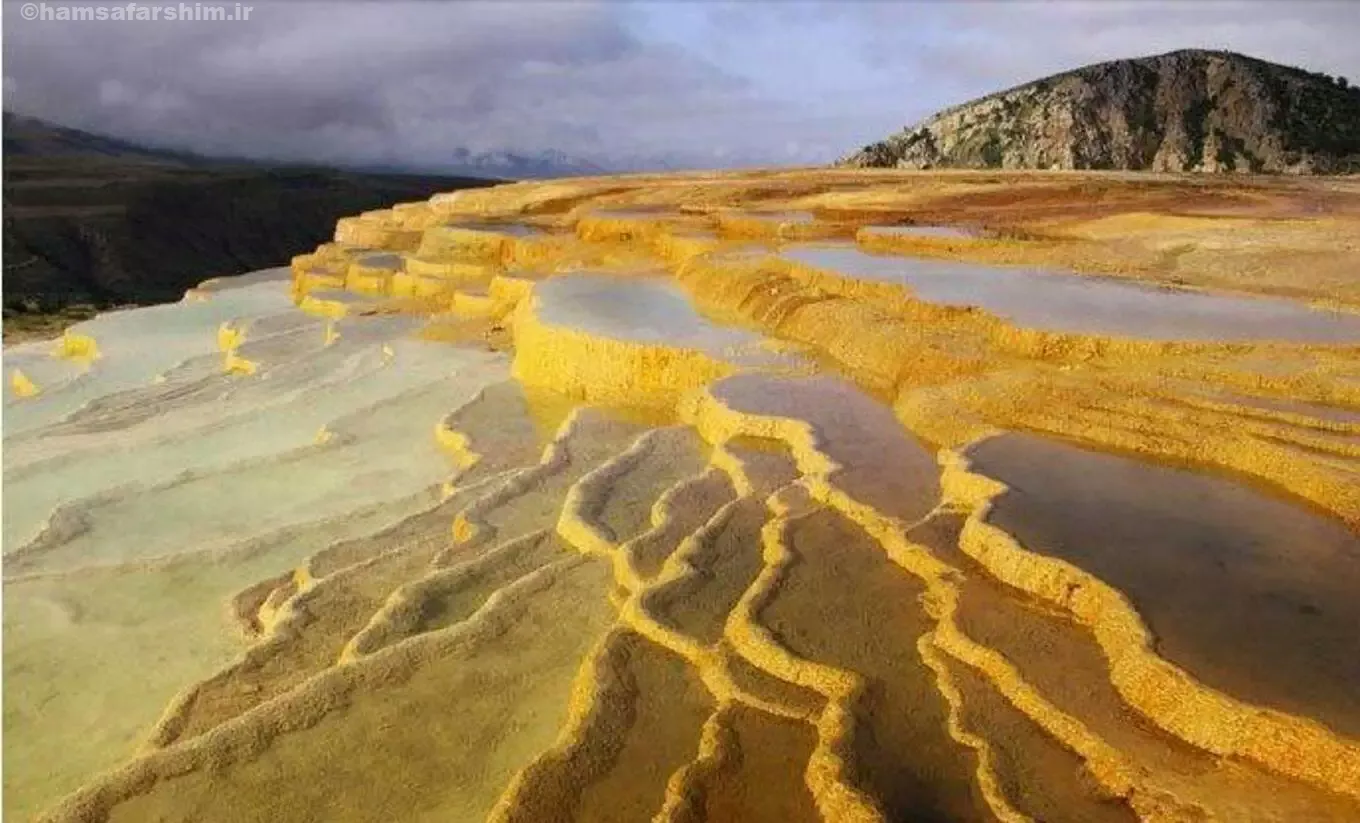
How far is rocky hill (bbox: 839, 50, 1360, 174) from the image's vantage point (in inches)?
1353

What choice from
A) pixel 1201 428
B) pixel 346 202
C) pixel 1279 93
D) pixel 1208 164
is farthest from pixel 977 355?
pixel 346 202

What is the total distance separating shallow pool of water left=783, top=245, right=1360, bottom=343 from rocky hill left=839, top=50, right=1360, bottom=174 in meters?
Answer: 26.2

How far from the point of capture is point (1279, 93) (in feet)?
117

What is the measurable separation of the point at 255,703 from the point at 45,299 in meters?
37.2

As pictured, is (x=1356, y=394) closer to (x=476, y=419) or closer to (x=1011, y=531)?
(x=1011, y=531)

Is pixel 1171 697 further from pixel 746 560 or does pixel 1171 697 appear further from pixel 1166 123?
pixel 1166 123

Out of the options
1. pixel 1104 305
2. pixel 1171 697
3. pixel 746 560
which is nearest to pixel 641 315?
pixel 1104 305

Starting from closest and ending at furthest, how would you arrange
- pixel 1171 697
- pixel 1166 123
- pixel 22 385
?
pixel 1171 697, pixel 22 385, pixel 1166 123

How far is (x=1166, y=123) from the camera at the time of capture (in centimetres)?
3606

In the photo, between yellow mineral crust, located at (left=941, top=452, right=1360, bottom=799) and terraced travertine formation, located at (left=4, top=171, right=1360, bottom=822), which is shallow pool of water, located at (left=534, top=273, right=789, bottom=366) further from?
yellow mineral crust, located at (left=941, top=452, right=1360, bottom=799)

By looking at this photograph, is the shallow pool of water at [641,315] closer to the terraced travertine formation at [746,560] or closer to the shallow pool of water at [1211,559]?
the terraced travertine formation at [746,560]

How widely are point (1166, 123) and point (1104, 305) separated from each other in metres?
30.6

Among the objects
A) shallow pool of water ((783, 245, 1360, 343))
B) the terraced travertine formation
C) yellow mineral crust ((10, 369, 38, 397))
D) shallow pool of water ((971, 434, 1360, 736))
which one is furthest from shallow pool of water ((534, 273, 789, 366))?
yellow mineral crust ((10, 369, 38, 397))

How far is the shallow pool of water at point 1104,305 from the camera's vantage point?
8.30 meters
